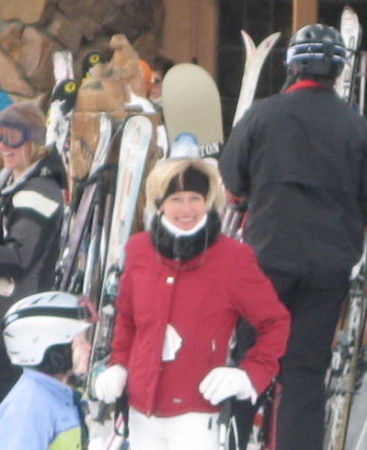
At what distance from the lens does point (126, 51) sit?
25.2ft

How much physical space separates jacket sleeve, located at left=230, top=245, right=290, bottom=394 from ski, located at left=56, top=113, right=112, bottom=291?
2.24 m

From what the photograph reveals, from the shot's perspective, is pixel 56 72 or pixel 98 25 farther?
pixel 98 25

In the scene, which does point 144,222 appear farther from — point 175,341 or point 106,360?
point 175,341

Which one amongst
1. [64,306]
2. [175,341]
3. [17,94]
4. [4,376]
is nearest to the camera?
[64,306]

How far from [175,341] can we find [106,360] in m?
1.89

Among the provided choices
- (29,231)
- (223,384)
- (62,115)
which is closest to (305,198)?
(29,231)

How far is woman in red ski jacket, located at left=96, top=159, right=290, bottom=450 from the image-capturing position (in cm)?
455

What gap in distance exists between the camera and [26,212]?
517 cm

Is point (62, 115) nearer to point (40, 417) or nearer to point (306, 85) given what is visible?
point (306, 85)

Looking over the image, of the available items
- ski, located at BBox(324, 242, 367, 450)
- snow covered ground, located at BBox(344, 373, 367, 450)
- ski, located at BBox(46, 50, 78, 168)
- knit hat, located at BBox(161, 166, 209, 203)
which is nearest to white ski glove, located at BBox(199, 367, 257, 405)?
knit hat, located at BBox(161, 166, 209, 203)

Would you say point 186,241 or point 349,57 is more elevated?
point 349,57

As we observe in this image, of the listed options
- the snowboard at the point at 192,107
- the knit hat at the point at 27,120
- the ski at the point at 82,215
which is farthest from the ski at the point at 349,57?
the knit hat at the point at 27,120

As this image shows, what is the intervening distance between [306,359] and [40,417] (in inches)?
66.2

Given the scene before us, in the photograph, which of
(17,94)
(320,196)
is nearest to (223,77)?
(17,94)
